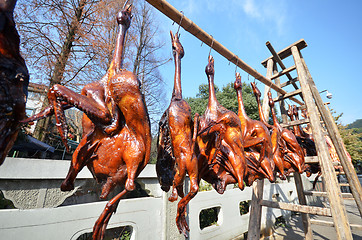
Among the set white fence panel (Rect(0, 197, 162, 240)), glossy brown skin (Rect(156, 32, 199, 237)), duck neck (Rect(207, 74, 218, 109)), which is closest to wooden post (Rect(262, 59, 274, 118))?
duck neck (Rect(207, 74, 218, 109))

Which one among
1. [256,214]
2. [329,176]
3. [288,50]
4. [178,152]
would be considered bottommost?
[256,214]

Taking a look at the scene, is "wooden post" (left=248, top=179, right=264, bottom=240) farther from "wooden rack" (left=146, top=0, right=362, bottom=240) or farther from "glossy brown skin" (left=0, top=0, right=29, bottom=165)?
"glossy brown skin" (left=0, top=0, right=29, bottom=165)

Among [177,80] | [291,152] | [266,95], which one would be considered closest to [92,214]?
[177,80]

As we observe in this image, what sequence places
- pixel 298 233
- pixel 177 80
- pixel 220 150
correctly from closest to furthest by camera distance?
1. pixel 177 80
2. pixel 220 150
3. pixel 298 233

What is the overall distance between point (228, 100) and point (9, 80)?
15.6 m

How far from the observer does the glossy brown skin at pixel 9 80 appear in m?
0.78

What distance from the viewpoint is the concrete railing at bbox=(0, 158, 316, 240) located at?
7.41ft

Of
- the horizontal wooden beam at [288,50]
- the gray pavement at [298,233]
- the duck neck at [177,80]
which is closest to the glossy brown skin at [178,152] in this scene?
the duck neck at [177,80]

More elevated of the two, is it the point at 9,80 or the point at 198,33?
the point at 198,33

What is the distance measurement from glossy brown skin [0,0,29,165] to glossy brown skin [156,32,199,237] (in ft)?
3.31

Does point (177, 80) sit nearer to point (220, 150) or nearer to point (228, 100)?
point (220, 150)

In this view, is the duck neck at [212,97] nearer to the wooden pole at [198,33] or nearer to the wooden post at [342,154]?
the wooden pole at [198,33]

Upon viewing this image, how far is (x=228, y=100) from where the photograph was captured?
51.1 feet

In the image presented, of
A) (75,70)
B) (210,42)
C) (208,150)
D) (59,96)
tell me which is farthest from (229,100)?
(59,96)
